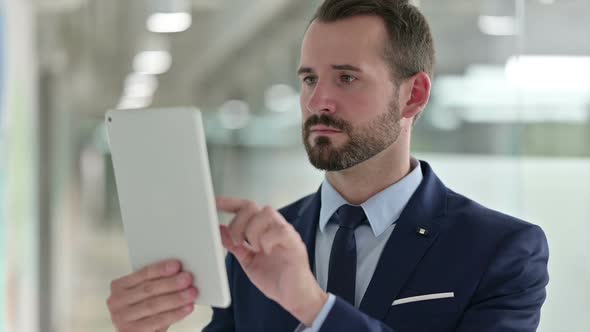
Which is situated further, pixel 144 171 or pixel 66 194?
pixel 66 194

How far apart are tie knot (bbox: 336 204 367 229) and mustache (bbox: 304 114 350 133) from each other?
7.4 inches

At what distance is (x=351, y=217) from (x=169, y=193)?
0.53 metres

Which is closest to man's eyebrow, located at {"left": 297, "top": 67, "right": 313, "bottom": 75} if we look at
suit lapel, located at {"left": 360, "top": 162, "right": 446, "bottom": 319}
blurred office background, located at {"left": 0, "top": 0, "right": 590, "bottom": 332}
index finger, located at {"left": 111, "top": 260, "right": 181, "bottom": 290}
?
suit lapel, located at {"left": 360, "top": 162, "right": 446, "bottom": 319}

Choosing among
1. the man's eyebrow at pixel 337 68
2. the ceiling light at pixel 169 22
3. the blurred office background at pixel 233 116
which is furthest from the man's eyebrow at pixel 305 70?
the ceiling light at pixel 169 22

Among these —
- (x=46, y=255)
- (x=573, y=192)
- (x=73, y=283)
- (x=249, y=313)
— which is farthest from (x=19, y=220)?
(x=249, y=313)

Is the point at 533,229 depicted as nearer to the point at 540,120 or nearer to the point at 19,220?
the point at 540,120

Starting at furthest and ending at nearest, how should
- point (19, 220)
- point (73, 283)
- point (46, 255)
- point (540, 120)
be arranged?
1. point (73, 283)
2. point (46, 255)
3. point (19, 220)
4. point (540, 120)

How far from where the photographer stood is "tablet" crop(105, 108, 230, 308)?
1.45 m

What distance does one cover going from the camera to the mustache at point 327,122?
183cm

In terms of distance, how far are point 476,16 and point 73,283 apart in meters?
6.02

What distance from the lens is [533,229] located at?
70.3 inches

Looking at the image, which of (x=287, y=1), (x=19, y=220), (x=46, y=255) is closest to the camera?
(x=19, y=220)

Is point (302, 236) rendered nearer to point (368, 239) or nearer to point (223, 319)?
point (368, 239)

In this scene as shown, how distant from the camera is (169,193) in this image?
1.52m
